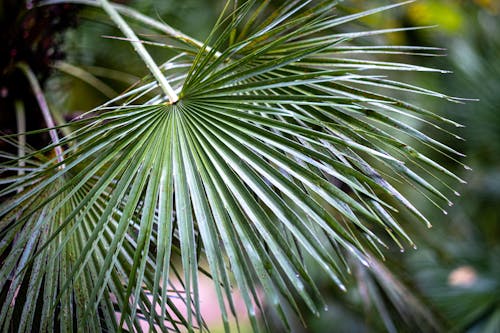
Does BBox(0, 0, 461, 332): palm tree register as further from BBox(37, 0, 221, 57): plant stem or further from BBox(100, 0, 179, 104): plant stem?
BBox(37, 0, 221, 57): plant stem

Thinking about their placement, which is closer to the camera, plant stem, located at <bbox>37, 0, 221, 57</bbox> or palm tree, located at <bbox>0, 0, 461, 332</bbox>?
palm tree, located at <bbox>0, 0, 461, 332</bbox>

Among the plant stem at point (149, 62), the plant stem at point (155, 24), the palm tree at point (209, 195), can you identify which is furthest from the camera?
the plant stem at point (155, 24)

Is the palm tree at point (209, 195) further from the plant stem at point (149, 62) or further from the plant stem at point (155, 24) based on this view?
the plant stem at point (155, 24)

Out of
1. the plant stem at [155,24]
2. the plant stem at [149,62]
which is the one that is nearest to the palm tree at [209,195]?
the plant stem at [149,62]

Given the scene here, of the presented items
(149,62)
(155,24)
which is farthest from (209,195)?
(155,24)

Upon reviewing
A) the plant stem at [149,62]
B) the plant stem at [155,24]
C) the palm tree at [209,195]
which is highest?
the plant stem at [155,24]

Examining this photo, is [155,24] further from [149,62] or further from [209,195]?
[209,195]

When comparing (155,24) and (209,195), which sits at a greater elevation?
(155,24)

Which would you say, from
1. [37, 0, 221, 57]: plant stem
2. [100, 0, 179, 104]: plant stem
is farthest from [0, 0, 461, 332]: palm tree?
[37, 0, 221, 57]: plant stem

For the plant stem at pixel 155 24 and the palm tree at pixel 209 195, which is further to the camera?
the plant stem at pixel 155 24

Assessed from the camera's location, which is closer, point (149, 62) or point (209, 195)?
point (209, 195)

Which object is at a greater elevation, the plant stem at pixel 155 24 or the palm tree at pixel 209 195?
the plant stem at pixel 155 24

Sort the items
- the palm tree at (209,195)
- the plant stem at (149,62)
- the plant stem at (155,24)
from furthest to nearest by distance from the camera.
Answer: the plant stem at (155,24), the plant stem at (149,62), the palm tree at (209,195)
